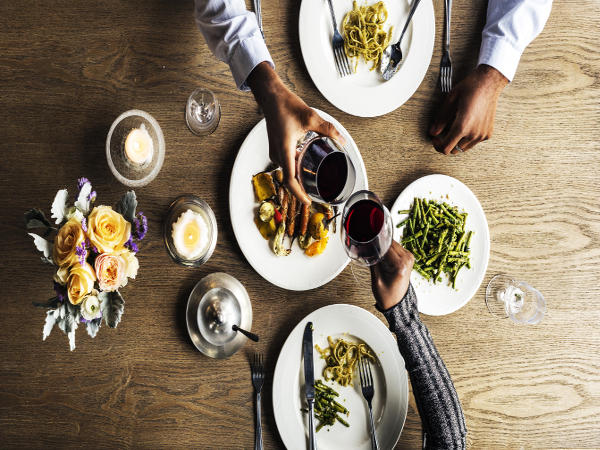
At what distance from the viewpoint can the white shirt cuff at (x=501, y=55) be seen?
1.35 m

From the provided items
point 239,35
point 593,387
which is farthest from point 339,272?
point 593,387

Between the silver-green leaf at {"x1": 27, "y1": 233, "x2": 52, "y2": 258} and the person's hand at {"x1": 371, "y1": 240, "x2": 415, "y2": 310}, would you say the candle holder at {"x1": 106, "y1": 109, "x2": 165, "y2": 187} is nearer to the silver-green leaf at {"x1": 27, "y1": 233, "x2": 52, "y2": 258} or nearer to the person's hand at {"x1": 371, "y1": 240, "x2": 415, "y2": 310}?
the silver-green leaf at {"x1": 27, "y1": 233, "x2": 52, "y2": 258}

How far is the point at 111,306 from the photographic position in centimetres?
111

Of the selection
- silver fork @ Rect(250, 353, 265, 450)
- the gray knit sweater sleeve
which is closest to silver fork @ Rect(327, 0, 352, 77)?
the gray knit sweater sleeve

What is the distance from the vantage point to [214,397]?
1.37 meters

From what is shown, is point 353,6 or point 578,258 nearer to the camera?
point 353,6

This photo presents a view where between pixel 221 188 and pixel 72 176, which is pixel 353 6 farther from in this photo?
pixel 72 176

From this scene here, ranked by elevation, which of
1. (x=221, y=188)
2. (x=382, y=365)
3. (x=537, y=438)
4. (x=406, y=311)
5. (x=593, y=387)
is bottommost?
(x=537, y=438)

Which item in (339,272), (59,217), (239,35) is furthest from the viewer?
(339,272)

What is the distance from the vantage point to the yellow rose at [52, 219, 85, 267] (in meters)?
1.01

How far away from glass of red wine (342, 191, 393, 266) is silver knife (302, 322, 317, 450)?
0.34 meters

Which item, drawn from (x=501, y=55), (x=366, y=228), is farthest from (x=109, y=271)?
(x=501, y=55)

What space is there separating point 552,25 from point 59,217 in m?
1.62

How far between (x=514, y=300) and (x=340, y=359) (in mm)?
605
